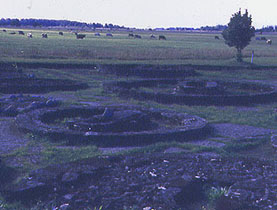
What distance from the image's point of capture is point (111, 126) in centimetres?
1182

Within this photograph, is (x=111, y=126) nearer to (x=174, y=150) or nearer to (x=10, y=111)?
(x=174, y=150)

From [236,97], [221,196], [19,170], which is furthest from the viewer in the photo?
[236,97]

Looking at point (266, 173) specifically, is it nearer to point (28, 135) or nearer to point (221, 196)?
point (221, 196)

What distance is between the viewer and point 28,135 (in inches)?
447

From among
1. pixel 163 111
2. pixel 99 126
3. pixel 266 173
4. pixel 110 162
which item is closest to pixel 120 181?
pixel 110 162

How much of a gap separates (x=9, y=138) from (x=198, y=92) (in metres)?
10.4

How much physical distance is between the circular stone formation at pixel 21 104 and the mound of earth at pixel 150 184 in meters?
6.79

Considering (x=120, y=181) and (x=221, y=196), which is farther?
(x=120, y=181)

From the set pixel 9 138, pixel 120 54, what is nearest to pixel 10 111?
pixel 9 138

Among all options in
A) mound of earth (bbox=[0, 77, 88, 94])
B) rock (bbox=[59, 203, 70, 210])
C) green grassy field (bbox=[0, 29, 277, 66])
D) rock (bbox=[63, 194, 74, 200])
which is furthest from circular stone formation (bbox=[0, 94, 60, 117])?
green grassy field (bbox=[0, 29, 277, 66])

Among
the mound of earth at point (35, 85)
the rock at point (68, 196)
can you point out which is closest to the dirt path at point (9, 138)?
the rock at point (68, 196)

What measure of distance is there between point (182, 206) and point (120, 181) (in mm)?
1383

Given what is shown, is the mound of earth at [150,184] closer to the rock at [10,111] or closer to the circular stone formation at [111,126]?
the circular stone formation at [111,126]

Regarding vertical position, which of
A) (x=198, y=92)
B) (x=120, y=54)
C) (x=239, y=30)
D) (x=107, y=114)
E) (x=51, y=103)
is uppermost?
(x=239, y=30)
